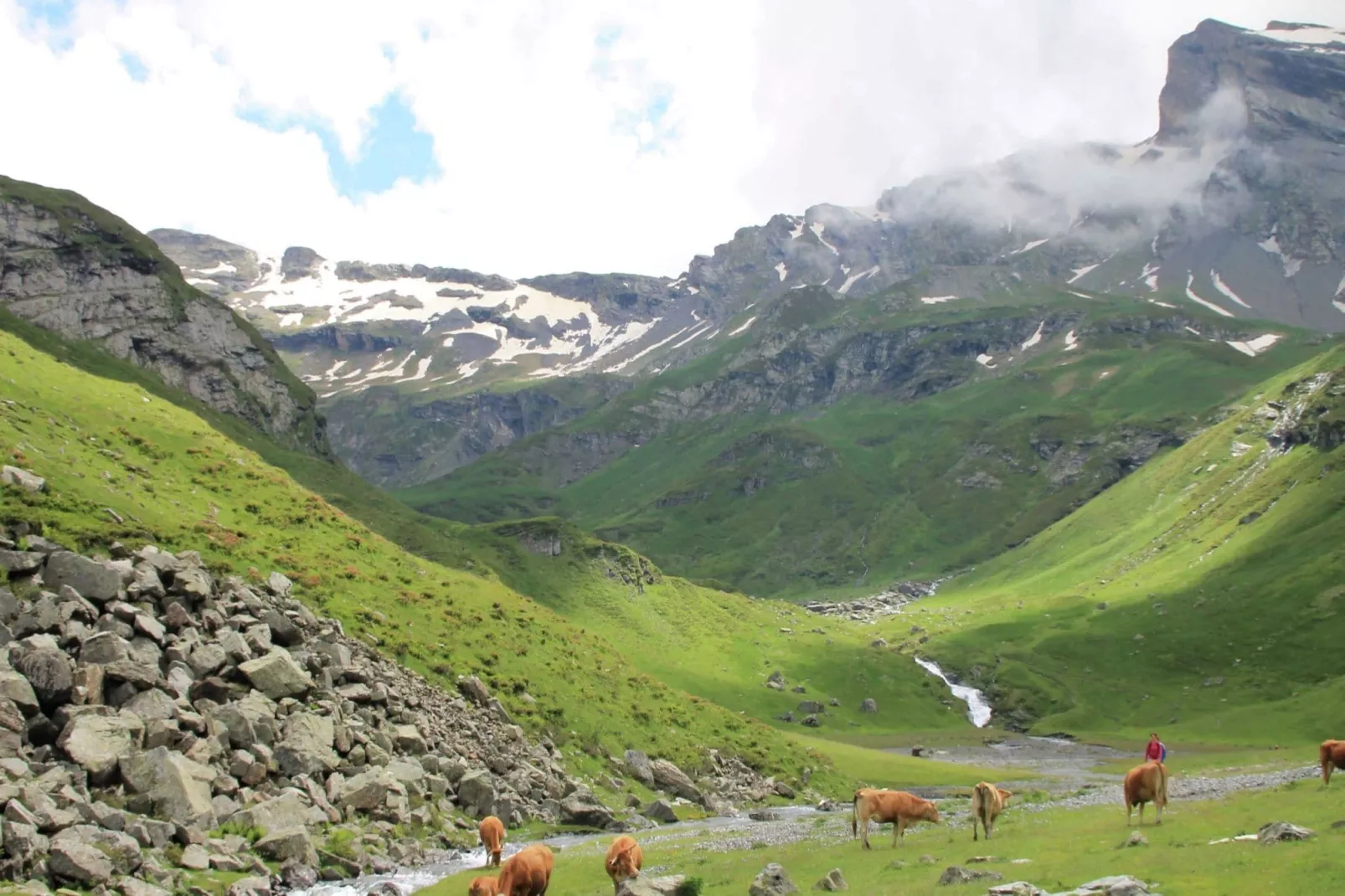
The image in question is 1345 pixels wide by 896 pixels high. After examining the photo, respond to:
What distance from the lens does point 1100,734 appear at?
15538 centimetres

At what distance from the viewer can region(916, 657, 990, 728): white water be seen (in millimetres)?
171163

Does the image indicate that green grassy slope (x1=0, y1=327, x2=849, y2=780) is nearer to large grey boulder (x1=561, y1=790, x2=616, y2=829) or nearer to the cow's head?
large grey boulder (x1=561, y1=790, x2=616, y2=829)

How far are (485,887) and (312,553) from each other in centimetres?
4363

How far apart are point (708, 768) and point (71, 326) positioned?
150 m

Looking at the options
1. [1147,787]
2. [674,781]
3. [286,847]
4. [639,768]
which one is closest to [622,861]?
[286,847]

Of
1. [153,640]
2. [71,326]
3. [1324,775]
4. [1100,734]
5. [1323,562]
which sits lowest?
[1100,734]

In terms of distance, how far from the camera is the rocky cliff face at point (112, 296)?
541 feet

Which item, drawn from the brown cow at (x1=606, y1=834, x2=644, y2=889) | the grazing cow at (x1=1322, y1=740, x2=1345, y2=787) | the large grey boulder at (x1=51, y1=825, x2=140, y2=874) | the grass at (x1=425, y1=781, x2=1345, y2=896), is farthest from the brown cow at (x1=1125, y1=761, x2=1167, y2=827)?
the large grey boulder at (x1=51, y1=825, x2=140, y2=874)

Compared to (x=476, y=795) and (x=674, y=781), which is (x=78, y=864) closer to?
(x=476, y=795)

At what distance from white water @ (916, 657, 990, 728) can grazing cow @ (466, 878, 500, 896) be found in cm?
15434

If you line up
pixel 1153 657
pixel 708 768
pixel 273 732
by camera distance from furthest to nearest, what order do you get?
pixel 1153 657, pixel 708 768, pixel 273 732

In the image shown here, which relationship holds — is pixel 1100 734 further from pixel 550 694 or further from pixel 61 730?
pixel 61 730

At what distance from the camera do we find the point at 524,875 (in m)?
29.6

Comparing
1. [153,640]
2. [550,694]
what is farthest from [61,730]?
[550,694]
